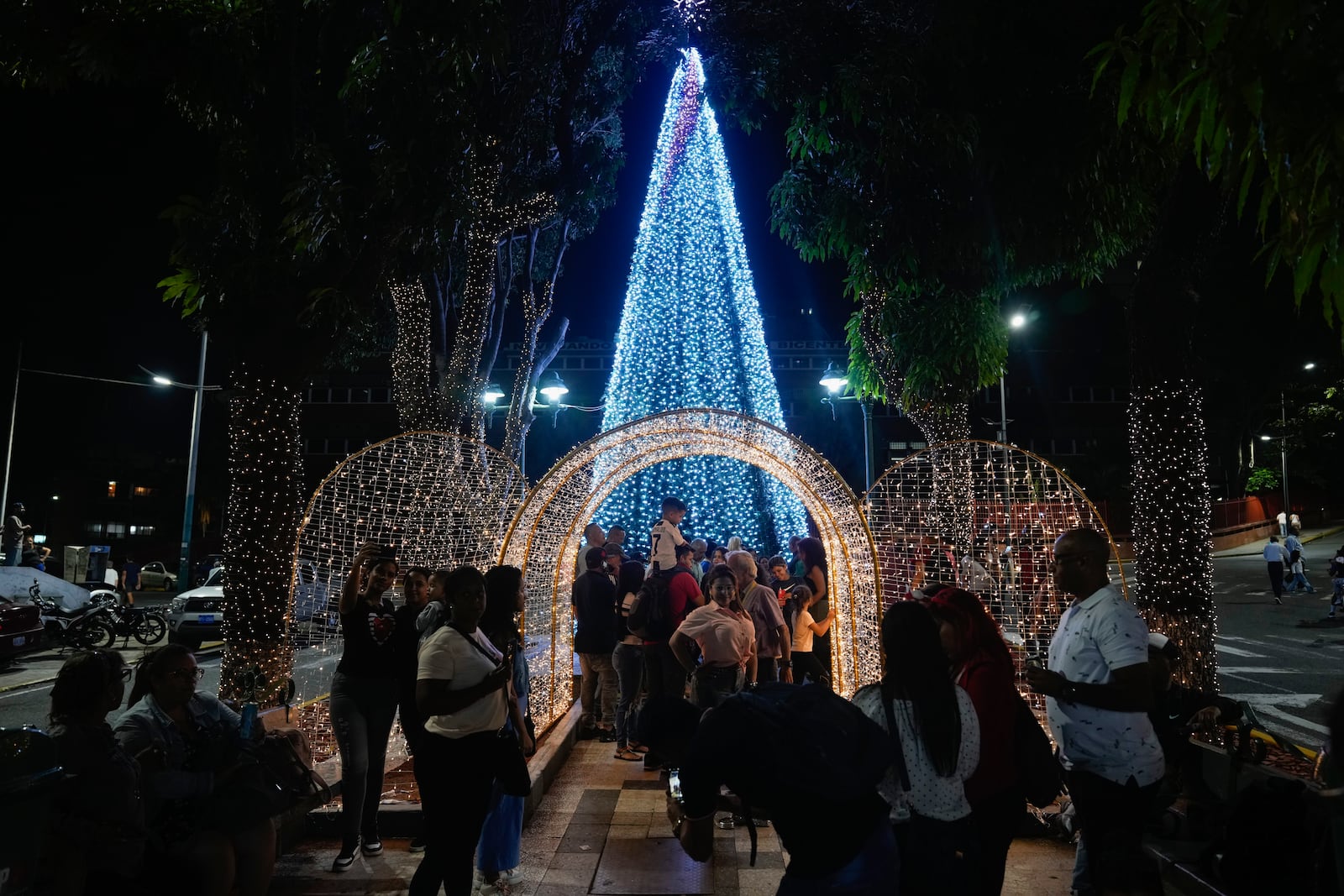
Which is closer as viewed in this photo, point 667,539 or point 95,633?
point 667,539

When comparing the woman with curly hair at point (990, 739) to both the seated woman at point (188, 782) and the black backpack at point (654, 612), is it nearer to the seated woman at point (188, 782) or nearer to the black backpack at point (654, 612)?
the seated woman at point (188, 782)

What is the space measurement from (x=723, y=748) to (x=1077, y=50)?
7.62 meters

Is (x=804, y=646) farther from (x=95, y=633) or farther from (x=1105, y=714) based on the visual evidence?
(x=95, y=633)

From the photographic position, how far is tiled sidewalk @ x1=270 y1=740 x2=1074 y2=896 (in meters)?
5.03

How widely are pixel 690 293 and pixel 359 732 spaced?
16757 millimetres

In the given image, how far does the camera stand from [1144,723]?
347 centimetres

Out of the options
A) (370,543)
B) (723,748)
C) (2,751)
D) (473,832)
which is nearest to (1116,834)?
(723,748)

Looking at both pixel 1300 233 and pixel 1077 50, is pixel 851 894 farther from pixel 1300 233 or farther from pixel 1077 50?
pixel 1077 50

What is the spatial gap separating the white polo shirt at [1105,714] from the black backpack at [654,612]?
470 centimetres

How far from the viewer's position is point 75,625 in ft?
50.1

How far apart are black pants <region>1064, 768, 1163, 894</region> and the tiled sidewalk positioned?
1.61 metres

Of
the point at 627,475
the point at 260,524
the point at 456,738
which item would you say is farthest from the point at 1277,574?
the point at 456,738

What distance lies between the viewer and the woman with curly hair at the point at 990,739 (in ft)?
10.3

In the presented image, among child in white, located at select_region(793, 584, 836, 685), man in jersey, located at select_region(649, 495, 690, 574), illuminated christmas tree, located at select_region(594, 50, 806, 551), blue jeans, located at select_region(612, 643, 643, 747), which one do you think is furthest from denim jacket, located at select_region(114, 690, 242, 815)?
illuminated christmas tree, located at select_region(594, 50, 806, 551)
